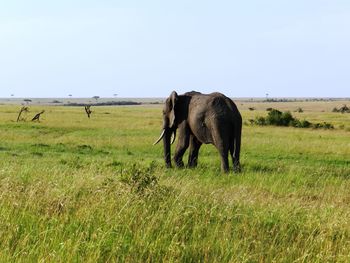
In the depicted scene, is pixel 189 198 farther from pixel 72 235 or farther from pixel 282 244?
pixel 72 235

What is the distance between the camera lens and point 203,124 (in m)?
15.4

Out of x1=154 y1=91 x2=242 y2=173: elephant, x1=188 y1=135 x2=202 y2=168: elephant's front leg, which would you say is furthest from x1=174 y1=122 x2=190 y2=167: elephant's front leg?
x1=188 y1=135 x2=202 y2=168: elephant's front leg

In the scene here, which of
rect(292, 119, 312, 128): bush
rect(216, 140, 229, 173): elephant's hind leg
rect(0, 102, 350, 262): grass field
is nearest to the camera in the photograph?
rect(0, 102, 350, 262): grass field

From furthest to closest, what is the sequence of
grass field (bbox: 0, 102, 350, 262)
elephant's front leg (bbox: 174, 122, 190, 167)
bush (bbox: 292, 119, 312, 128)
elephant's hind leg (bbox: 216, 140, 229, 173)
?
bush (bbox: 292, 119, 312, 128), elephant's front leg (bbox: 174, 122, 190, 167), elephant's hind leg (bbox: 216, 140, 229, 173), grass field (bbox: 0, 102, 350, 262)

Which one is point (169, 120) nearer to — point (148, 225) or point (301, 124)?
point (148, 225)

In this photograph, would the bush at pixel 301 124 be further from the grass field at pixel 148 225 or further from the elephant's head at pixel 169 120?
the grass field at pixel 148 225

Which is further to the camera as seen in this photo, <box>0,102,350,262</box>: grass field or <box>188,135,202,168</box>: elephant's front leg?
<box>188,135,202,168</box>: elephant's front leg

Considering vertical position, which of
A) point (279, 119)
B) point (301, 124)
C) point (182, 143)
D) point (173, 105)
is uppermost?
point (173, 105)

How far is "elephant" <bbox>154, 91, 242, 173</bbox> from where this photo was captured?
14.6m

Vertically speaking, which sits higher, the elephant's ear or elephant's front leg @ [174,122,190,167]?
the elephant's ear

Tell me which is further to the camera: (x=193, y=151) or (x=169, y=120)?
(x=169, y=120)

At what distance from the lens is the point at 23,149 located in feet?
68.1

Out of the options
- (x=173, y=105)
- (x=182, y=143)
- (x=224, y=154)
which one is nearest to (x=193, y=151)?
(x=182, y=143)

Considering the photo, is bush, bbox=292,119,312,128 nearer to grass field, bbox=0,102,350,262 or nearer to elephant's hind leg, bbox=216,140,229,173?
elephant's hind leg, bbox=216,140,229,173
